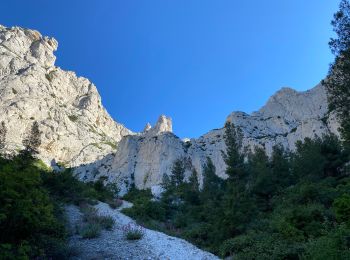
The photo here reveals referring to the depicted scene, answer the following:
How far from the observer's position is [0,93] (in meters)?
130

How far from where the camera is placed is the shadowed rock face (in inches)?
4190

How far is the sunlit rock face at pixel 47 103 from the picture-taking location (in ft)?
422

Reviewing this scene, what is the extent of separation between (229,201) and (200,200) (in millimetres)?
18661

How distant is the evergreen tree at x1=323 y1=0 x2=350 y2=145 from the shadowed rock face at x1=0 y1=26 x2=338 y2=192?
67.1 m

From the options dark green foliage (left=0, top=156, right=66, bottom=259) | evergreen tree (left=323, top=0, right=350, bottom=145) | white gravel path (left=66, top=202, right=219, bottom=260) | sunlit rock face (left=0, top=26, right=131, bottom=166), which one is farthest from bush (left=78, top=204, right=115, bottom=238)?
sunlit rock face (left=0, top=26, right=131, bottom=166)

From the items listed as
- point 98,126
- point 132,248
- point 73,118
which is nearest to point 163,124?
point 73,118

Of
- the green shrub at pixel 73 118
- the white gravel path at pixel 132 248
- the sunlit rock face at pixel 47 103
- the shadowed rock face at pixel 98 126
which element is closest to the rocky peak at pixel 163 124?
the shadowed rock face at pixel 98 126

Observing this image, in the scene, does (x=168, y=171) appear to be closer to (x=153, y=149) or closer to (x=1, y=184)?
(x=153, y=149)

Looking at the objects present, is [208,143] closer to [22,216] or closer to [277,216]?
[277,216]

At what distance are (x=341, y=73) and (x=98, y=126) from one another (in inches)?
6641

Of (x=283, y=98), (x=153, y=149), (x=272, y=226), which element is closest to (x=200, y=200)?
(x=272, y=226)

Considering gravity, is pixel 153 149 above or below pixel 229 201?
above

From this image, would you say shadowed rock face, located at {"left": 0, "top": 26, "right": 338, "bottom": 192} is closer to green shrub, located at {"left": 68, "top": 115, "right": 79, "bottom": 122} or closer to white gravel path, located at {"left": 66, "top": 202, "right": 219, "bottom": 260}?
green shrub, located at {"left": 68, "top": 115, "right": 79, "bottom": 122}

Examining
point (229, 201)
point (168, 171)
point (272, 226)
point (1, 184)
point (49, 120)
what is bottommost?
point (1, 184)
